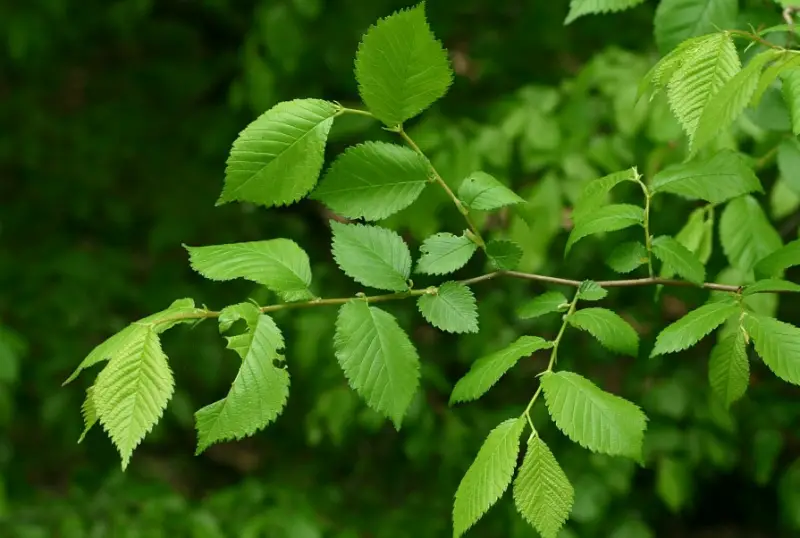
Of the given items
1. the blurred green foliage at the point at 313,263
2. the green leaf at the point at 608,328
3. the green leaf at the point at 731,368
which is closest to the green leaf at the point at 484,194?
the green leaf at the point at 608,328

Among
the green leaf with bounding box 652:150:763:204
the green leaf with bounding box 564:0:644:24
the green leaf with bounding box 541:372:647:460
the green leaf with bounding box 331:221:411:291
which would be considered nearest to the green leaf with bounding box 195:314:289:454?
the green leaf with bounding box 331:221:411:291

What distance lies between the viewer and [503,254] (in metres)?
1.00

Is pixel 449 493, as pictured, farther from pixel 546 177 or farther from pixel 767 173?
pixel 767 173

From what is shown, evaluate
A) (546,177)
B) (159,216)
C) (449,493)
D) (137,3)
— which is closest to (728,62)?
(546,177)

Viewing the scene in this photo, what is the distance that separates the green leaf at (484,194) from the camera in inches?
38.0

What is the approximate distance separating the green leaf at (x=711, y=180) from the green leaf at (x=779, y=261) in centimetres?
9

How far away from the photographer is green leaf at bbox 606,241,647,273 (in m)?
1.04

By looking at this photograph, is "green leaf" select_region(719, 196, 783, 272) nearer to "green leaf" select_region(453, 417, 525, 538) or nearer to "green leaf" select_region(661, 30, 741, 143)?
"green leaf" select_region(661, 30, 741, 143)

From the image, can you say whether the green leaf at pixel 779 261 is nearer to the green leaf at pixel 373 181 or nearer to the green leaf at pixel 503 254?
the green leaf at pixel 503 254

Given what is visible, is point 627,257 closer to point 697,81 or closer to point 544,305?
point 544,305

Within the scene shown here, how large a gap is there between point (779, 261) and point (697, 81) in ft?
0.87

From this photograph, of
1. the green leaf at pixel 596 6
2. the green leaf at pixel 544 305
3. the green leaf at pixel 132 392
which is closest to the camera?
the green leaf at pixel 132 392

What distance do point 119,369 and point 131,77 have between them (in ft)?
6.46

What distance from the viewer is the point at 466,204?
0.99 m
